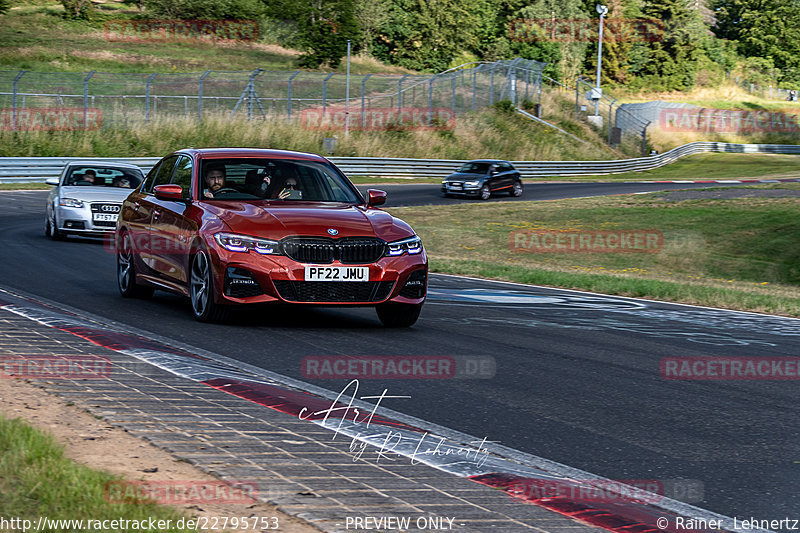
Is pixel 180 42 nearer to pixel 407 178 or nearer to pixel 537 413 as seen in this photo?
pixel 407 178

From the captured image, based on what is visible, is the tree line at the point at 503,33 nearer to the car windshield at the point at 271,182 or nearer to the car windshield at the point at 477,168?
the car windshield at the point at 477,168

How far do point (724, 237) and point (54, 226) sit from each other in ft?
53.4

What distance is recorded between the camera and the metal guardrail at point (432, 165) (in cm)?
3731

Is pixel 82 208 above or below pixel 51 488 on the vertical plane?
below

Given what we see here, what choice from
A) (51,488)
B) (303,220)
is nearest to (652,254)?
(303,220)

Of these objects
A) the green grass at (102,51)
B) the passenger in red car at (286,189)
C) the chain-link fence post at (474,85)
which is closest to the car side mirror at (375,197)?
the passenger in red car at (286,189)

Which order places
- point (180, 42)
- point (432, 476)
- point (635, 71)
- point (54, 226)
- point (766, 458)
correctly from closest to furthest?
1. point (432, 476)
2. point (766, 458)
3. point (54, 226)
4. point (180, 42)
5. point (635, 71)

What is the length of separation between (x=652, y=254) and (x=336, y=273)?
1736cm

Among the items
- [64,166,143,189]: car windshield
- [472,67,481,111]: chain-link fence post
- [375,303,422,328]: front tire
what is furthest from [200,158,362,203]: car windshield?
[472,67,481,111]: chain-link fence post

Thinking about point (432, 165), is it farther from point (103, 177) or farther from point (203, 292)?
point (203, 292)

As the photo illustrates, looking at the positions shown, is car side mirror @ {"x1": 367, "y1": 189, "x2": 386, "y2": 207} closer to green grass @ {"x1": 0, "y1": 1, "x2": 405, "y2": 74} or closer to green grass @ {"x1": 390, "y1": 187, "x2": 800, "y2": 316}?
green grass @ {"x1": 390, "y1": 187, "x2": 800, "y2": 316}

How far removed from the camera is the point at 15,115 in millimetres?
40656

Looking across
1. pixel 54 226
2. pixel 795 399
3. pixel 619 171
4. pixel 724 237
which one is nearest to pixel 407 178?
pixel 619 171

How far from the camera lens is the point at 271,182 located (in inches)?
415
